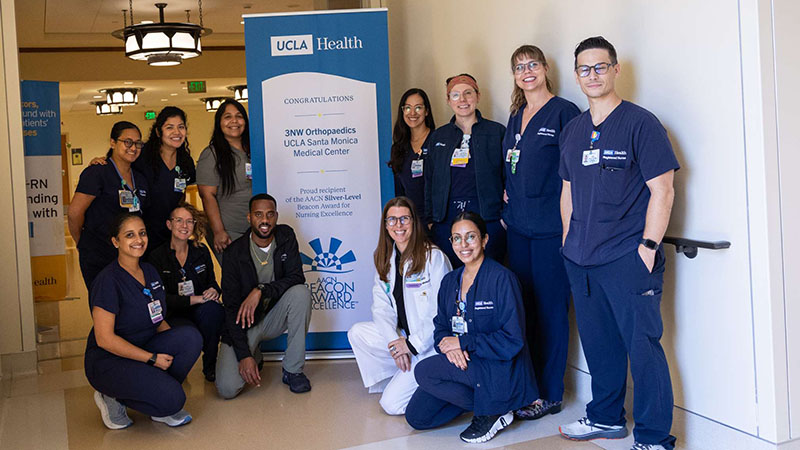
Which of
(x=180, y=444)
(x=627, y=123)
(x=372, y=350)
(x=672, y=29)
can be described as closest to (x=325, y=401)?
(x=372, y=350)

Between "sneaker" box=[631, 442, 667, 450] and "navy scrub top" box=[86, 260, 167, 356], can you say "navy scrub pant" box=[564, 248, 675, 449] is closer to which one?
"sneaker" box=[631, 442, 667, 450]

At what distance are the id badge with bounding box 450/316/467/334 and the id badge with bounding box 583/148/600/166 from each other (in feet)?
2.87

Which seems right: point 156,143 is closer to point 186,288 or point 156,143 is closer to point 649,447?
point 186,288

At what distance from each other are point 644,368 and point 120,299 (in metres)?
2.31

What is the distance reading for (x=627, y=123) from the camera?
2.78 m

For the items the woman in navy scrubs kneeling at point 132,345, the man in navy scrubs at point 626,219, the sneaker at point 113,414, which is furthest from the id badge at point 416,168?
the sneaker at point 113,414

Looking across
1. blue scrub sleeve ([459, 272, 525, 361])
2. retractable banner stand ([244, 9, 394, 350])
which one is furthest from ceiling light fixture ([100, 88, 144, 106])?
blue scrub sleeve ([459, 272, 525, 361])

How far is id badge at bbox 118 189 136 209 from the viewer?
4.21 meters

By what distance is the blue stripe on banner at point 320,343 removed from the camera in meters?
4.75

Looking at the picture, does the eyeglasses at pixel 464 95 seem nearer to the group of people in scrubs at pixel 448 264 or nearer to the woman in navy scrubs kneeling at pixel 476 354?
the group of people in scrubs at pixel 448 264

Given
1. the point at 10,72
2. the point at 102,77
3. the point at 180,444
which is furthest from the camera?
the point at 102,77

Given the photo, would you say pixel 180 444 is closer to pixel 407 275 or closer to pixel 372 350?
pixel 372 350

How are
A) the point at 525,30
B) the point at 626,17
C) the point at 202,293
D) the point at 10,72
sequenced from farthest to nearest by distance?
1. the point at 10,72
2. the point at 202,293
3. the point at 525,30
4. the point at 626,17

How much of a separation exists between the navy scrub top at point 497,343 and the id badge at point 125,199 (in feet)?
6.73
